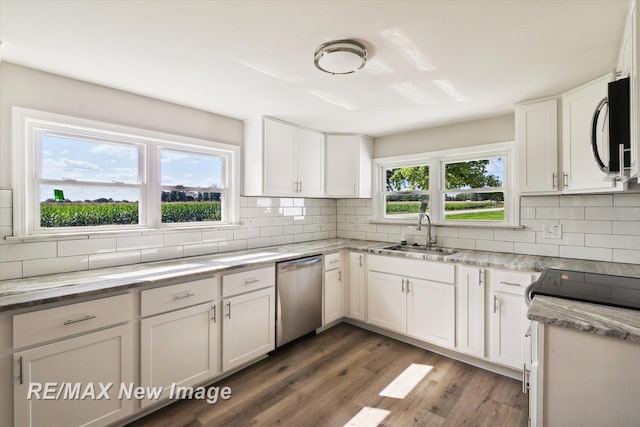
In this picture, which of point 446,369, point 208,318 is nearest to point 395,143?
point 446,369

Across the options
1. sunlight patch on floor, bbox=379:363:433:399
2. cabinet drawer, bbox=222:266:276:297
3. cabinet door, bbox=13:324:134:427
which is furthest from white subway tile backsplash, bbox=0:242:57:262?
sunlight patch on floor, bbox=379:363:433:399

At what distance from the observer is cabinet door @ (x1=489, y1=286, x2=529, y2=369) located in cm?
232

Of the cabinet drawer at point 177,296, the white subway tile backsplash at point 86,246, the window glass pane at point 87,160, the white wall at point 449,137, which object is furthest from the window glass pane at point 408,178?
the white subway tile backsplash at point 86,246

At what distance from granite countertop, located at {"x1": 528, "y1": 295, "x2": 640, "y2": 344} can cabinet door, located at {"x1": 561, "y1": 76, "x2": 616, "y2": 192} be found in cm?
122

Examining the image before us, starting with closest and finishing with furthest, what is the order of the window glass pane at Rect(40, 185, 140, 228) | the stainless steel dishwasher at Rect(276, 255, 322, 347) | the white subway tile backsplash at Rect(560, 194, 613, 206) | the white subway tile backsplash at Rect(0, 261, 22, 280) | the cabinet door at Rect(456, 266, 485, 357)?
the white subway tile backsplash at Rect(0, 261, 22, 280)
the window glass pane at Rect(40, 185, 140, 228)
the white subway tile backsplash at Rect(560, 194, 613, 206)
the cabinet door at Rect(456, 266, 485, 357)
the stainless steel dishwasher at Rect(276, 255, 322, 347)

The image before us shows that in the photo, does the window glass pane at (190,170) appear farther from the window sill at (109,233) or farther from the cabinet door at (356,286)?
the cabinet door at (356,286)

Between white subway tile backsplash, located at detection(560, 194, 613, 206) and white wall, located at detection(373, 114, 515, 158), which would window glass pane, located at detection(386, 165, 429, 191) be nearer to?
white wall, located at detection(373, 114, 515, 158)

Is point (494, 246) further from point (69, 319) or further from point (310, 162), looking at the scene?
point (69, 319)

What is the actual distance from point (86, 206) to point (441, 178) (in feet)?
10.9

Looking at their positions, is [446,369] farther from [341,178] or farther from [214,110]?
[214,110]

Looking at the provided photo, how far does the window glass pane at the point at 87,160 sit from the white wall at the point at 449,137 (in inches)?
107

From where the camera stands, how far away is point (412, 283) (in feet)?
9.57

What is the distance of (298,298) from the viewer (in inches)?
115

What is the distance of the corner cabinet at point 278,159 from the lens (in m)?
2.98
